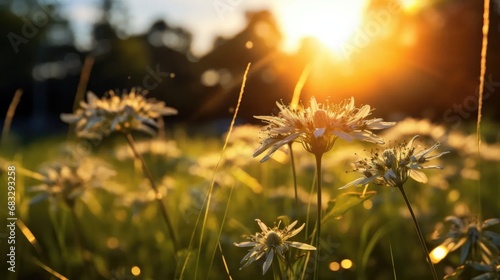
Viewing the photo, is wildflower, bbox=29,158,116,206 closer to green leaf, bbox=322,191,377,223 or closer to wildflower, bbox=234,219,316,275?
wildflower, bbox=234,219,316,275

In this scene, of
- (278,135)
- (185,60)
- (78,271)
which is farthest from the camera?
(185,60)

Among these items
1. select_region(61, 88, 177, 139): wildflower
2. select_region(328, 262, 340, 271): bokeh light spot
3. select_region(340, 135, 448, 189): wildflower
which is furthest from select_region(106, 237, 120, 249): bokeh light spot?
select_region(340, 135, 448, 189): wildflower

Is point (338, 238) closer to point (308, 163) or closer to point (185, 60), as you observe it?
point (308, 163)

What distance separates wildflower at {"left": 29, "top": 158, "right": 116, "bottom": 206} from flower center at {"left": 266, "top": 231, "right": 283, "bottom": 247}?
163 centimetres

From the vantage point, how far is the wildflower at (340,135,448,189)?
1962mm

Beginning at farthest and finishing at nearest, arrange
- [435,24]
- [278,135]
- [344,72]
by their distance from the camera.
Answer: [435,24] < [344,72] < [278,135]

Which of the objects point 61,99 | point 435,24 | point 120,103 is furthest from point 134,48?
point 120,103

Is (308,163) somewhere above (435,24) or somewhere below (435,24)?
below

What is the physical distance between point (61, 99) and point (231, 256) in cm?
3989

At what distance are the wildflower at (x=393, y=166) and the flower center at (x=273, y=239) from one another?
1.08 ft

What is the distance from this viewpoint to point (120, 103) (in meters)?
3.18

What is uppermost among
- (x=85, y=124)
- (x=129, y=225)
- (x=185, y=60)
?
(x=185, y=60)

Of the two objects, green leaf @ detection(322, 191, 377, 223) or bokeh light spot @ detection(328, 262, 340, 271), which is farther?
bokeh light spot @ detection(328, 262, 340, 271)

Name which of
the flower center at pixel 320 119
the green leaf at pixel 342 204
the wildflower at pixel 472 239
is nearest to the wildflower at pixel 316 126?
the flower center at pixel 320 119
